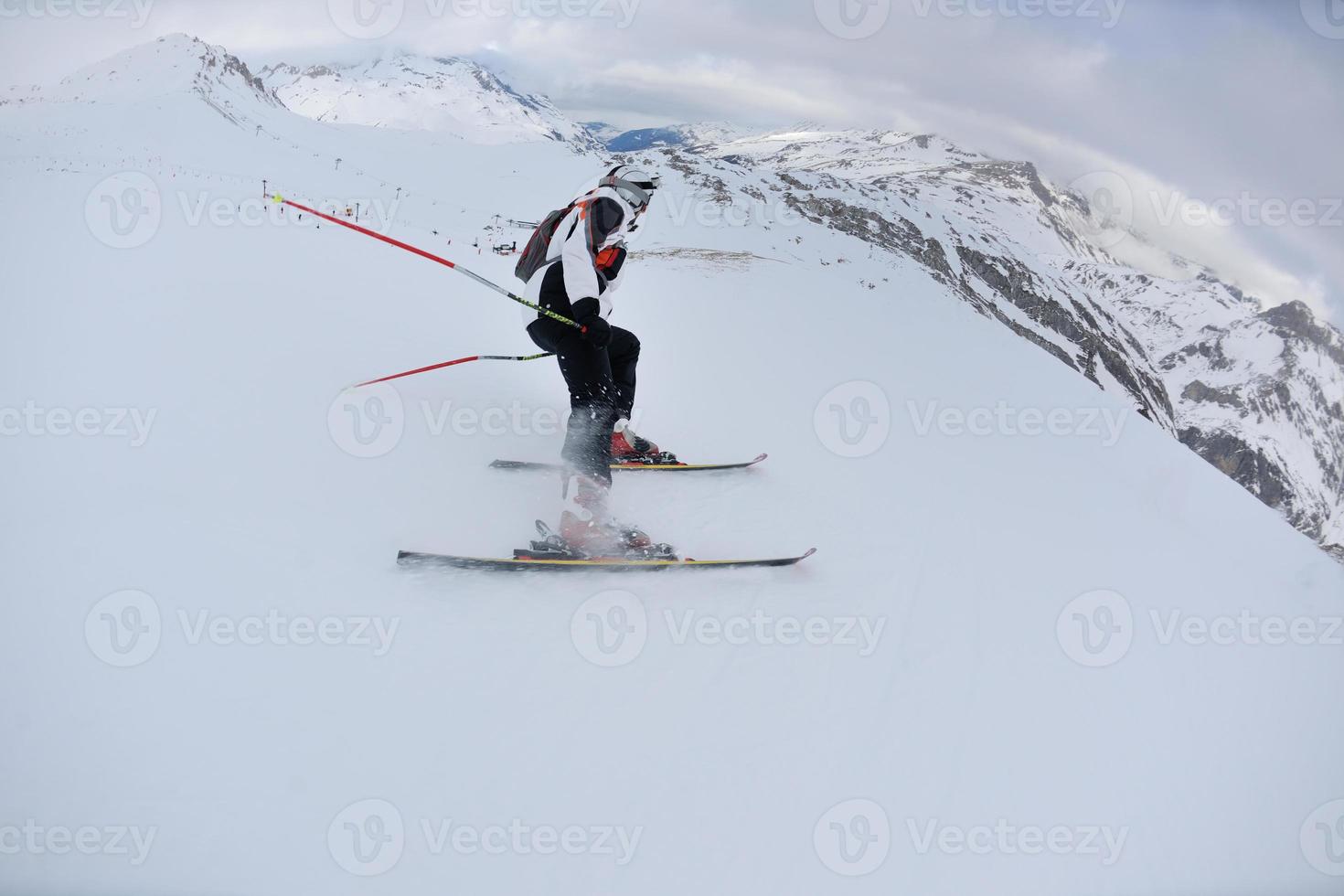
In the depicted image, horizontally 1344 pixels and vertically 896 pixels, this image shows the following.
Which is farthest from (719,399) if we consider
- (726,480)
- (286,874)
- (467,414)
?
(286,874)

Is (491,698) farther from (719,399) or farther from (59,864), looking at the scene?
(719,399)

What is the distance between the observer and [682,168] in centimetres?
4575

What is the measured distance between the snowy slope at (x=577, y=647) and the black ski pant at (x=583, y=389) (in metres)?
0.54

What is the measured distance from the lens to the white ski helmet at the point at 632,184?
18.1 feet

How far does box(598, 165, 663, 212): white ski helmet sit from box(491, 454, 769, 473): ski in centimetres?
226

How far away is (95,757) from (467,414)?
4.02 m
